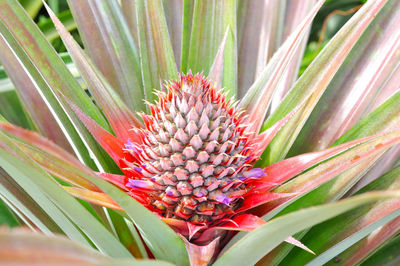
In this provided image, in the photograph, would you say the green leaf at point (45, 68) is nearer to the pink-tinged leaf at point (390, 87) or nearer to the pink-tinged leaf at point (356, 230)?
the pink-tinged leaf at point (356, 230)

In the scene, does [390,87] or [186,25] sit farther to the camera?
[186,25]

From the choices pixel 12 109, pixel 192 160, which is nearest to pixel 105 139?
pixel 192 160

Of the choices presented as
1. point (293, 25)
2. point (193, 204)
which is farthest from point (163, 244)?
point (293, 25)

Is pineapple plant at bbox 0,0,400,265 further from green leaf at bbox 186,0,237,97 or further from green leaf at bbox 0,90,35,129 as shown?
green leaf at bbox 0,90,35,129

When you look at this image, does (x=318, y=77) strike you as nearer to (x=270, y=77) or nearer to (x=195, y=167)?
(x=270, y=77)

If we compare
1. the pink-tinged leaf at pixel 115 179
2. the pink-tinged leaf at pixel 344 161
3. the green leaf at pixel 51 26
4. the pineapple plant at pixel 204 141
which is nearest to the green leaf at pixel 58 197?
the pineapple plant at pixel 204 141
